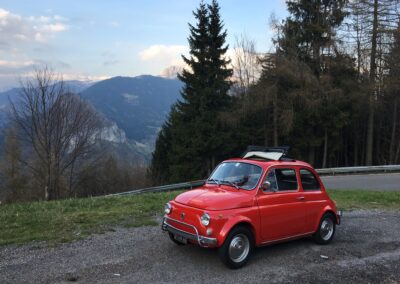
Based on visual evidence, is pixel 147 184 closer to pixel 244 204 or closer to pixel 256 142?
pixel 256 142

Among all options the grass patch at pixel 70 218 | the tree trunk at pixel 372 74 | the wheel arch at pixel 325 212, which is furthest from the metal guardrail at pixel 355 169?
the wheel arch at pixel 325 212

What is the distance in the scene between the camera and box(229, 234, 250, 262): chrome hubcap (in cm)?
686

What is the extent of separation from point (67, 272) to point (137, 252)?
149 cm

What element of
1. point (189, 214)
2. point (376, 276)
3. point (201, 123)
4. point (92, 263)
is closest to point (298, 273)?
point (376, 276)

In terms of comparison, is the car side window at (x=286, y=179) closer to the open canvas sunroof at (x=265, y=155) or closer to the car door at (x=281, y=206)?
the car door at (x=281, y=206)

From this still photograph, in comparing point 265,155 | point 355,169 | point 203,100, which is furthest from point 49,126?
point 265,155

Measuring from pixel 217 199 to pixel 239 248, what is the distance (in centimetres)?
94

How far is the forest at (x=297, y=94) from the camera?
32.4 metres

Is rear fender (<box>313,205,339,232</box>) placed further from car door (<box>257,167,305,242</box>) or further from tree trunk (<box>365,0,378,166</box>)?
tree trunk (<box>365,0,378,166</box>)

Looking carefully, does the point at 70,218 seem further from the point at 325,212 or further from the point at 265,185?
the point at 325,212

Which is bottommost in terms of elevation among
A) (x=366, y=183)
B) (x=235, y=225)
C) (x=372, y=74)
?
(x=366, y=183)

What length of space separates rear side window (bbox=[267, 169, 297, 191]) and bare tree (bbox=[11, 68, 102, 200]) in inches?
1144

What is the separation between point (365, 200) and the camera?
586 inches

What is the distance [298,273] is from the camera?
6719 millimetres
